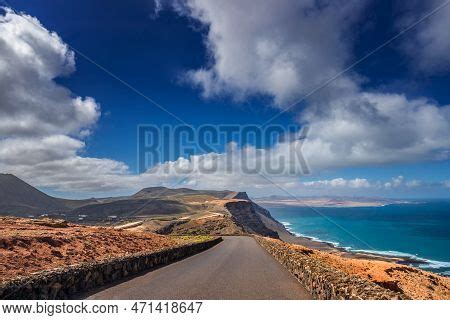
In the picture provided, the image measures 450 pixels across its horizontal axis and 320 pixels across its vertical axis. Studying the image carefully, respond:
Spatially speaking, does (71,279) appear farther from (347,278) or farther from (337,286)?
(347,278)

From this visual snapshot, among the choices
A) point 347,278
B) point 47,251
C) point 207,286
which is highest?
point 347,278

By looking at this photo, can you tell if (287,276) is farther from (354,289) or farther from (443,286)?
(443,286)

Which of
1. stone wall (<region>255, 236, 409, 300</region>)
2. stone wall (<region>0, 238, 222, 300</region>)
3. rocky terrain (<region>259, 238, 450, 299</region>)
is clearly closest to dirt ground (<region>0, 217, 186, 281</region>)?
stone wall (<region>0, 238, 222, 300</region>)

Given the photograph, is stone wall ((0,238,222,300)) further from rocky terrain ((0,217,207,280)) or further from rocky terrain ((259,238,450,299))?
rocky terrain ((259,238,450,299))

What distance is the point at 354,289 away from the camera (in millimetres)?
9891

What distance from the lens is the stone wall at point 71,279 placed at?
10.8m

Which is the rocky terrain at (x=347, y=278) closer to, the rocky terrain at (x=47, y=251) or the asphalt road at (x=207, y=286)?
the asphalt road at (x=207, y=286)

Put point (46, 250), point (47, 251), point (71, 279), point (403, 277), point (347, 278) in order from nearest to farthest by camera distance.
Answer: point (347, 278) → point (71, 279) → point (47, 251) → point (46, 250) → point (403, 277)

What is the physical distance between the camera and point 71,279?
1318 cm


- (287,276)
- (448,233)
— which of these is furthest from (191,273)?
(448,233)

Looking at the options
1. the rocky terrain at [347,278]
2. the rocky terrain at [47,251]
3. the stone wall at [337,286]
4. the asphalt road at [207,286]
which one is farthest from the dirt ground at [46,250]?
the stone wall at [337,286]

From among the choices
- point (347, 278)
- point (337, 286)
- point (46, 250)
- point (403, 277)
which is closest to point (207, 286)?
point (347, 278)
